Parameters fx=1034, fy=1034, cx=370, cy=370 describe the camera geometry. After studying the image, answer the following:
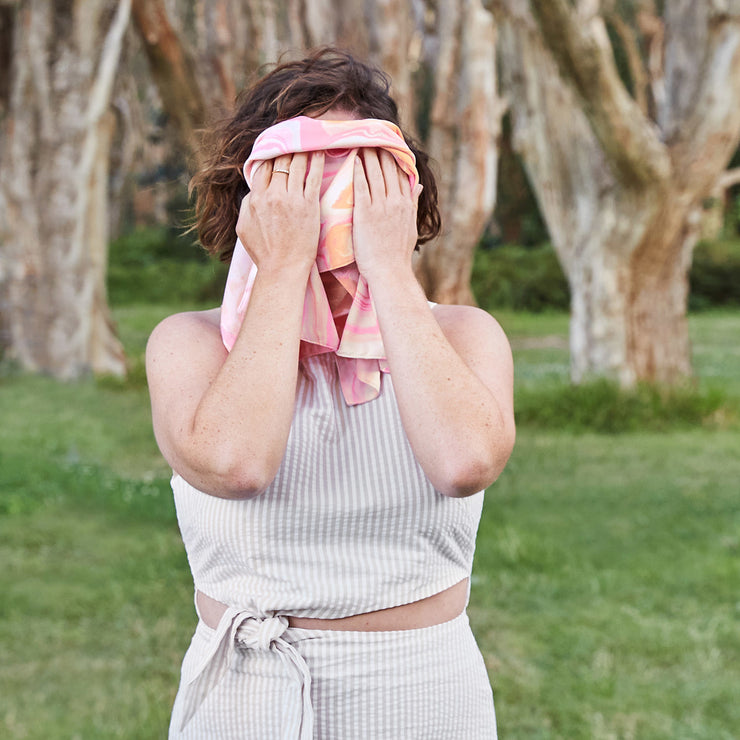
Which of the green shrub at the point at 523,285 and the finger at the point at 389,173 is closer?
the finger at the point at 389,173

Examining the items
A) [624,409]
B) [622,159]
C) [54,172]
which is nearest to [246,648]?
[622,159]

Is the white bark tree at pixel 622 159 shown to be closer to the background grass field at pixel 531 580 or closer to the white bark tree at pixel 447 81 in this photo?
the background grass field at pixel 531 580

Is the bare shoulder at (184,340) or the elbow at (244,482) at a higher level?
the bare shoulder at (184,340)

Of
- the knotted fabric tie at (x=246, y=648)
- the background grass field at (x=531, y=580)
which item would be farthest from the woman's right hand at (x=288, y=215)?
the background grass field at (x=531, y=580)

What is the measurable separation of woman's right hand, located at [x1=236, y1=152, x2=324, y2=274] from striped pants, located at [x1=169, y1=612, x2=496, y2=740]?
63 cm

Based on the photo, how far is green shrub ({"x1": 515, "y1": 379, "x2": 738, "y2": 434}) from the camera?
28.9 ft

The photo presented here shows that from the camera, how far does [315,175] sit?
5.99 feet

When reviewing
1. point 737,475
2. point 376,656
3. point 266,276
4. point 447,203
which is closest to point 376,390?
point 266,276

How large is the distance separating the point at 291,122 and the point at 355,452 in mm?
606

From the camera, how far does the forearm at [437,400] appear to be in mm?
1769

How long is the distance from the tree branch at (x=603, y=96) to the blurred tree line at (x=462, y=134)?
14 mm

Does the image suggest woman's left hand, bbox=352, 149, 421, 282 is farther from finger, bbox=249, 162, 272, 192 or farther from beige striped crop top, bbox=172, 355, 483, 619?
beige striped crop top, bbox=172, 355, 483, 619

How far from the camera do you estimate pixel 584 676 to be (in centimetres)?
420

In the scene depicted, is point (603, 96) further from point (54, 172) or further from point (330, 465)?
point (330, 465)
